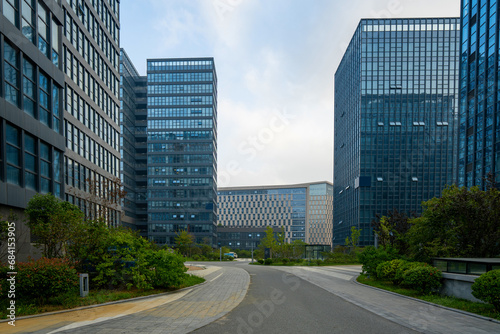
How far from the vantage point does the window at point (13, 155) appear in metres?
16.0

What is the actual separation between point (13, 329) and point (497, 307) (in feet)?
41.2

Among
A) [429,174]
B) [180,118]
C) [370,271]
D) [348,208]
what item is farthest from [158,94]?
[370,271]

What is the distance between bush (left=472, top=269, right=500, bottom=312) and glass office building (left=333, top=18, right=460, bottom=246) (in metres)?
64.0

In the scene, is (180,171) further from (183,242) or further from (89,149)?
(89,149)

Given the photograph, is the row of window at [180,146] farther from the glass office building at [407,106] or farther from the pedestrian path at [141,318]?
the pedestrian path at [141,318]

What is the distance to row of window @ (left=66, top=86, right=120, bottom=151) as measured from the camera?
29.1 meters

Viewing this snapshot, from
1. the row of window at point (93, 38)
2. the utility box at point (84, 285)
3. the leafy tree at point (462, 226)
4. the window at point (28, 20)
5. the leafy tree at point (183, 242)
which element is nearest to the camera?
the utility box at point (84, 285)

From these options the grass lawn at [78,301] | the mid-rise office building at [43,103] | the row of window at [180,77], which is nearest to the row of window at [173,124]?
the row of window at [180,77]

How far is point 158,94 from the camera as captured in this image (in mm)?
85375

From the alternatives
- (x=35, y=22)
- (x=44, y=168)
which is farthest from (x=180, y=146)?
(x=35, y=22)

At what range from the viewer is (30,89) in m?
17.9

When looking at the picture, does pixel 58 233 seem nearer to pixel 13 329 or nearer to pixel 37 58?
pixel 13 329

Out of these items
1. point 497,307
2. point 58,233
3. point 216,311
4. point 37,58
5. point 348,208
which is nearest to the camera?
point 497,307

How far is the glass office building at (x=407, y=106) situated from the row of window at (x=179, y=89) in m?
35.7
